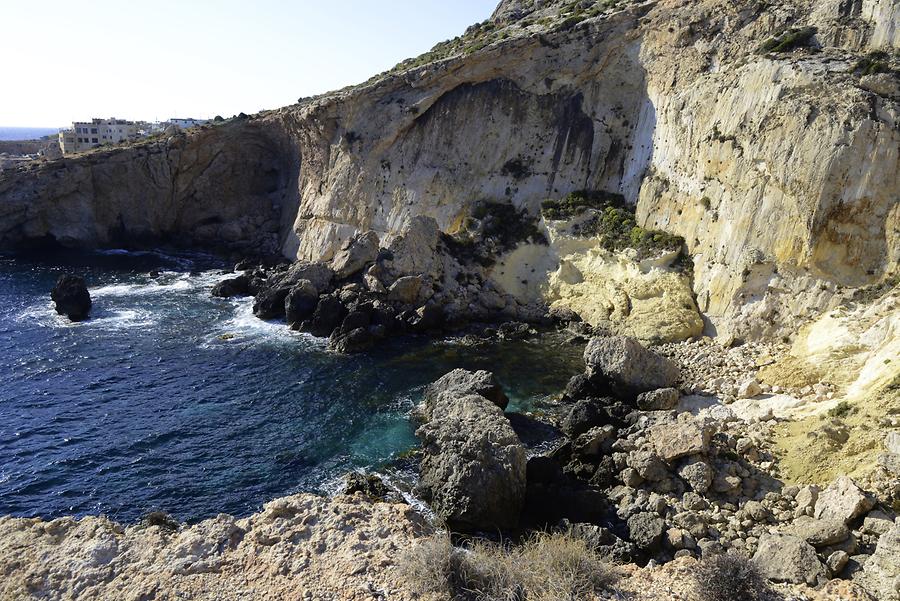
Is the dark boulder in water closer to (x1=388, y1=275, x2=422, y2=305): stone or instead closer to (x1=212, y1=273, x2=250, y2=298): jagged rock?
(x1=212, y1=273, x2=250, y2=298): jagged rock

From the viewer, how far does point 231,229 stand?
70312 millimetres

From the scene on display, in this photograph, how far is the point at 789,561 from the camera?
1767 centimetres

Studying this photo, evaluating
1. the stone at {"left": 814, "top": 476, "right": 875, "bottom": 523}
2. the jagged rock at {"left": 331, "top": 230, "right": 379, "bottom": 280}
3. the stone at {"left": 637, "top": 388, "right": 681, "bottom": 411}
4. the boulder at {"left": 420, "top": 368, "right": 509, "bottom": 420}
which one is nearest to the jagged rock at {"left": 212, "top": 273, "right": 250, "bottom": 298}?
the jagged rock at {"left": 331, "top": 230, "right": 379, "bottom": 280}

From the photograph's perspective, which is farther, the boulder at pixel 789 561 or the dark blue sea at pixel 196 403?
the dark blue sea at pixel 196 403

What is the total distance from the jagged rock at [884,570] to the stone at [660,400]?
11.8 meters

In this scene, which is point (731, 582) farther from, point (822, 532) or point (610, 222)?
point (610, 222)

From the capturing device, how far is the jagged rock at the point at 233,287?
51.8 meters

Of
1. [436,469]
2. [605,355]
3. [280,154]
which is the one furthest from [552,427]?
[280,154]

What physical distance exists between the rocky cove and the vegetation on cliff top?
0.21m

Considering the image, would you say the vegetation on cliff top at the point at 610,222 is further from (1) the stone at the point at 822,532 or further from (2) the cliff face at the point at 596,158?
(1) the stone at the point at 822,532

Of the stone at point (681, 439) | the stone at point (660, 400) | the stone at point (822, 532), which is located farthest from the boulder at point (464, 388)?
the stone at point (822, 532)

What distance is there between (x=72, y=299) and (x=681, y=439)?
44.5 m

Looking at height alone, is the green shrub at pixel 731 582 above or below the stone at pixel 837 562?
above

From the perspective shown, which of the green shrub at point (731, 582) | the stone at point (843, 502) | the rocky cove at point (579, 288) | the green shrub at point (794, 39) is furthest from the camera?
the green shrub at point (794, 39)
